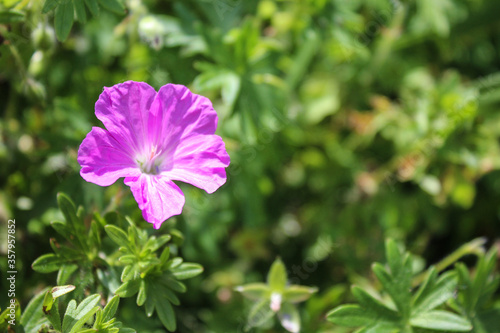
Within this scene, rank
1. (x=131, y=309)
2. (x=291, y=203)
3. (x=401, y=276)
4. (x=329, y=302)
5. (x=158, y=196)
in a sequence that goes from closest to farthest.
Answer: (x=158, y=196)
(x=401, y=276)
(x=131, y=309)
(x=329, y=302)
(x=291, y=203)

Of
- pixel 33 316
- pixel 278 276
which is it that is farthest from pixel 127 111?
pixel 278 276

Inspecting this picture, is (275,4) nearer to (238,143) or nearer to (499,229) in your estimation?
A: (238,143)

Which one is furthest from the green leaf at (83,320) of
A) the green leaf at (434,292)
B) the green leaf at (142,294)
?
the green leaf at (434,292)

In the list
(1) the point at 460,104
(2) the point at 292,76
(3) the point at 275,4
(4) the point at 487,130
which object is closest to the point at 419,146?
(1) the point at 460,104

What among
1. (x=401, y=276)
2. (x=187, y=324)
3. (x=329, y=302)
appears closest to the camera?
(x=401, y=276)

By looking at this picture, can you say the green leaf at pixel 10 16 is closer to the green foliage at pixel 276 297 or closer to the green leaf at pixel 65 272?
the green leaf at pixel 65 272

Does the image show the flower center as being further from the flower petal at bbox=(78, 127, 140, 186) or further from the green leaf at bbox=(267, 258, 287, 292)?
the green leaf at bbox=(267, 258, 287, 292)

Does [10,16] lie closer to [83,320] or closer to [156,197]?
[156,197]
